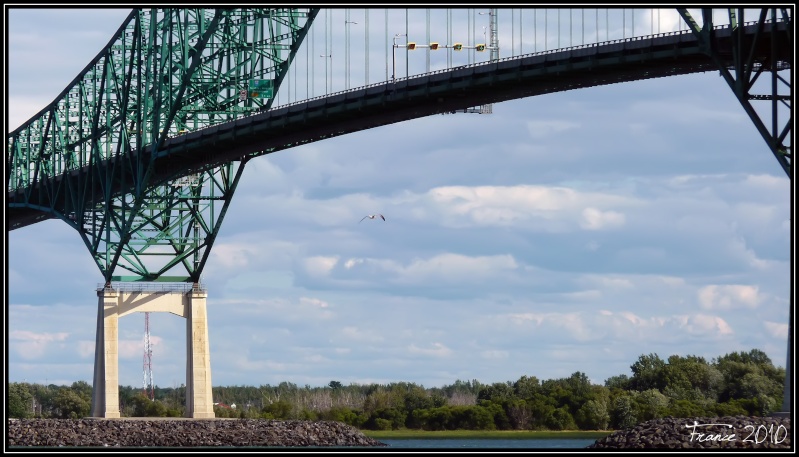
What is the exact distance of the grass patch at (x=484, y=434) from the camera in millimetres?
86750

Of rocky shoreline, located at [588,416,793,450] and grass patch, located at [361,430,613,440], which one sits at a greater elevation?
grass patch, located at [361,430,613,440]

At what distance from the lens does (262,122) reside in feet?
241

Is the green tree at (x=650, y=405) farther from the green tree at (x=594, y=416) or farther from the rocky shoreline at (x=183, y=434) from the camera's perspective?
the rocky shoreline at (x=183, y=434)

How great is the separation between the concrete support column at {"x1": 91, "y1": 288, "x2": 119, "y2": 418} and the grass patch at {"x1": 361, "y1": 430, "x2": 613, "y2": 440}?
504 inches

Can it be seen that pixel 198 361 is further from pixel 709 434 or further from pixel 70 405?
A: pixel 709 434

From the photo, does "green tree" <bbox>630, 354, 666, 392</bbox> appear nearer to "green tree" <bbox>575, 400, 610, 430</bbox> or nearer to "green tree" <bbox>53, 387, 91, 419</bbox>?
"green tree" <bbox>575, 400, 610, 430</bbox>

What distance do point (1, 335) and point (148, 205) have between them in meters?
39.3

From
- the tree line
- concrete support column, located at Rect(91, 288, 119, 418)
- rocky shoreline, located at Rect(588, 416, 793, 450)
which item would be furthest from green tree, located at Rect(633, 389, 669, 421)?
rocky shoreline, located at Rect(588, 416, 793, 450)

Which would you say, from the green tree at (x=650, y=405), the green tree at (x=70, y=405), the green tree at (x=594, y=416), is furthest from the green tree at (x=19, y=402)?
the green tree at (x=650, y=405)

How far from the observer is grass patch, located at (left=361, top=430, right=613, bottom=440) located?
86750mm

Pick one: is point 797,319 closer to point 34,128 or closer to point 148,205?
point 148,205

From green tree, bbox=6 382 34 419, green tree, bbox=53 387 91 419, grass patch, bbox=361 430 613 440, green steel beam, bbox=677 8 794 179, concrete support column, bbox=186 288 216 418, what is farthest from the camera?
green tree, bbox=53 387 91 419

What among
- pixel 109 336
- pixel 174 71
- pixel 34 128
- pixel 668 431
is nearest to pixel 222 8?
pixel 174 71

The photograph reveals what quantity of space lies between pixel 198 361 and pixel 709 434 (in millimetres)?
37728
